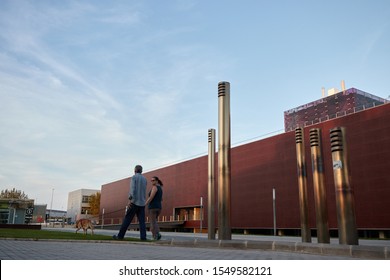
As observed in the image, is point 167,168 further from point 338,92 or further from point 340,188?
point 338,92

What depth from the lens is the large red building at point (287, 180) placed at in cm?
2455

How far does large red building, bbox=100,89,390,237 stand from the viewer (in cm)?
2455

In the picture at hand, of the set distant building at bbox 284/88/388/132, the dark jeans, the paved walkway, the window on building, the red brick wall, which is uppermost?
distant building at bbox 284/88/388/132

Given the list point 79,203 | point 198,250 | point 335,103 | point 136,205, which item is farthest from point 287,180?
point 79,203

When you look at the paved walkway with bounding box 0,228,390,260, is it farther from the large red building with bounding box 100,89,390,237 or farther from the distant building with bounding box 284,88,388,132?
the distant building with bounding box 284,88,388,132

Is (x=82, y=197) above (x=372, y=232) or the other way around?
above

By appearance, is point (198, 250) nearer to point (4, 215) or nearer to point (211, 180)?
point (211, 180)

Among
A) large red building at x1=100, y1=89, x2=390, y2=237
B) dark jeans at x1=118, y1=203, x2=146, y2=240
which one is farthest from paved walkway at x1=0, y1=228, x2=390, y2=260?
large red building at x1=100, y1=89, x2=390, y2=237

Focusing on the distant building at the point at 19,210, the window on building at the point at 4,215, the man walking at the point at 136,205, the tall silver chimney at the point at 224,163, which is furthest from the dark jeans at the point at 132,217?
the window on building at the point at 4,215

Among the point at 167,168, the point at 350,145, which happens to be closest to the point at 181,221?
the point at 167,168

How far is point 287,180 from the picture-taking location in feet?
102

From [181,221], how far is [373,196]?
24322 millimetres
